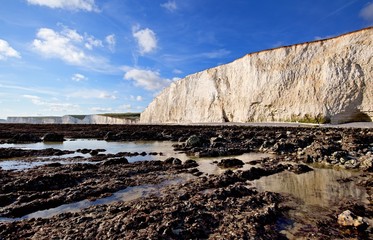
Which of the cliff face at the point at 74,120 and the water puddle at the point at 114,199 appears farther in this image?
the cliff face at the point at 74,120

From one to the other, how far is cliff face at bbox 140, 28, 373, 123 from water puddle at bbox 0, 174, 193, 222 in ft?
113

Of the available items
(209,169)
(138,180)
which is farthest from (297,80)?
(138,180)

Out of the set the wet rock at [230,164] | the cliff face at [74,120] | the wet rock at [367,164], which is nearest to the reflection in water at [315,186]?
the wet rock at [367,164]

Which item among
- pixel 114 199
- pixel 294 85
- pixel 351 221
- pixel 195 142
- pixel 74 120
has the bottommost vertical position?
pixel 114 199

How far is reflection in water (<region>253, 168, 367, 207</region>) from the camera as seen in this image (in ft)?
19.9

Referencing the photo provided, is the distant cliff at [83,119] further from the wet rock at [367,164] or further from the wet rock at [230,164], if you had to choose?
the wet rock at [367,164]

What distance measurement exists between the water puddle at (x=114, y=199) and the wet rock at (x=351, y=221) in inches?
160

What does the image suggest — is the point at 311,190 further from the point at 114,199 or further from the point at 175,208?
the point at 114,199

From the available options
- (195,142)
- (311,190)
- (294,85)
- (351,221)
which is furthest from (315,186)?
(294,85)

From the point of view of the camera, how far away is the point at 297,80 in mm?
40031

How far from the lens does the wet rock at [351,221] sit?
14.3ft

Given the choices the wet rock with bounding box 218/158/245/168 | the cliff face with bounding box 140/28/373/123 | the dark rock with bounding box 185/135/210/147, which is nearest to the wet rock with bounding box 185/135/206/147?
the dark rock with bounding box 185/135/210/147

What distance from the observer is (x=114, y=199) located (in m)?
6.18

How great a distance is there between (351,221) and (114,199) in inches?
195
